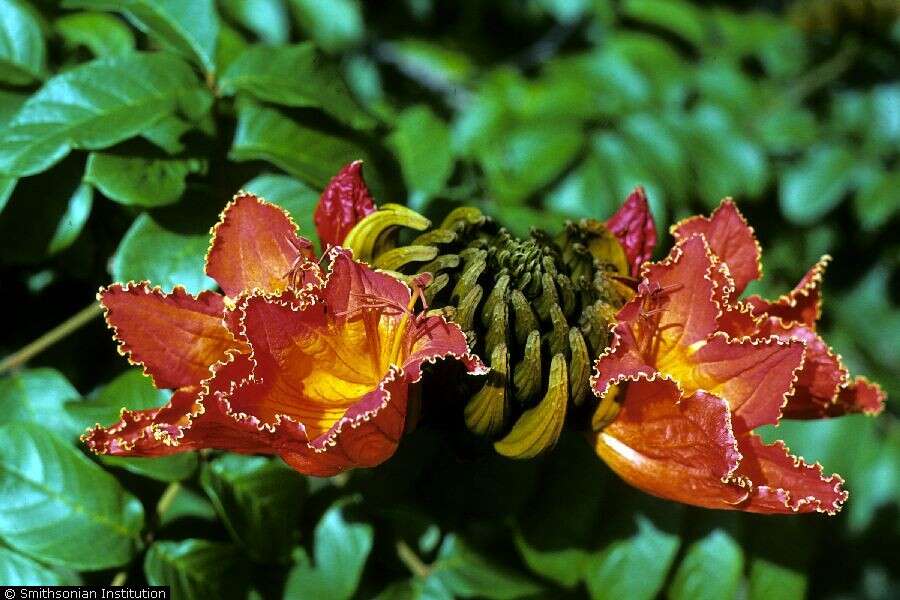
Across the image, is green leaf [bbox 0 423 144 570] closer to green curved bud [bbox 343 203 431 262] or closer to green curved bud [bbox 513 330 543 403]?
green curved bud [bbox 343 203 431 262]

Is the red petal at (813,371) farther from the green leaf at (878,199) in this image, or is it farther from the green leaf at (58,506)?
the green leaf at (878,199)

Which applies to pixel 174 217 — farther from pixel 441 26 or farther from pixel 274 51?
pixel 441 26

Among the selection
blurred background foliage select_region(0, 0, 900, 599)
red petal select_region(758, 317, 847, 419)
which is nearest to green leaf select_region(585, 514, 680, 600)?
blurred background foliage select_region(0, 0, 900, 599)

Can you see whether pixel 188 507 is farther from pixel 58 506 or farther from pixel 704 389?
pixel 704 389

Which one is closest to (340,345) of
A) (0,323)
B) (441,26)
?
(0,323)

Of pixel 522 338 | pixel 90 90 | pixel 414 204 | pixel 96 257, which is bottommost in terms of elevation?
Answer: pixel 96 257

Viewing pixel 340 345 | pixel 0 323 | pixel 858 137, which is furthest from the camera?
pixel 858 137

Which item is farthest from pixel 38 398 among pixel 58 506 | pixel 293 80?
pixel 293 80
